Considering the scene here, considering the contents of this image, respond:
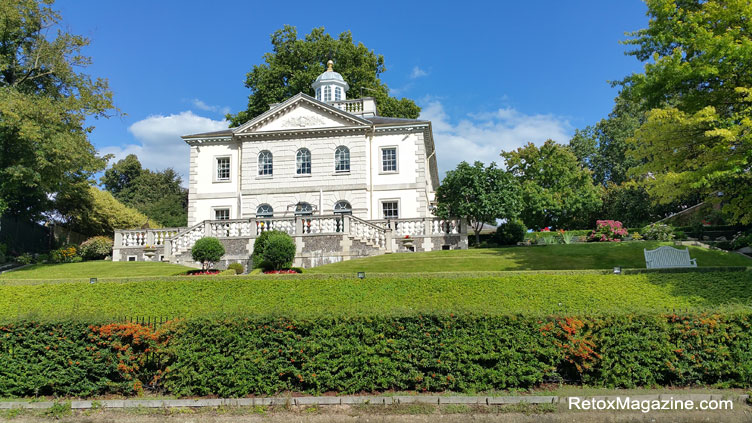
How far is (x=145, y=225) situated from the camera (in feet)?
114

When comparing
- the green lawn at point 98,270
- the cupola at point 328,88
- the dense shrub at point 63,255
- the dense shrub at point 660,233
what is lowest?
the green lawn at point 98,270

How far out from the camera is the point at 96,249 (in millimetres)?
27438

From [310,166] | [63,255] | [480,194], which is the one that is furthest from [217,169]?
[480,194]

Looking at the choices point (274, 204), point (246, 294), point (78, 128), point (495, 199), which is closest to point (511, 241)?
point (495, 199)

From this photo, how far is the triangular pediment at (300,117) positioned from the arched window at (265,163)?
1457mm

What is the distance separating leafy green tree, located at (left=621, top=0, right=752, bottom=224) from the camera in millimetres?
13641

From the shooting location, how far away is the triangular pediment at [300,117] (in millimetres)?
30250

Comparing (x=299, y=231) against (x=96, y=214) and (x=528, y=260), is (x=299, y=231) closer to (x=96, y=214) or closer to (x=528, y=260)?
(x=528, y=260)

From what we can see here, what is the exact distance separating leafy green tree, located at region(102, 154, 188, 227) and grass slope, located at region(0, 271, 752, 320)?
34.9 m

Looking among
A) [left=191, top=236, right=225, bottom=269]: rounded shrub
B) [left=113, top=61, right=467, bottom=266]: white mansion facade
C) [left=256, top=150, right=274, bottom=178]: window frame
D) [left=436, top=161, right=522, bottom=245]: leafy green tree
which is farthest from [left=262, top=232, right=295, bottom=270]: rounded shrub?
[left=256, top=150, right=274, bottom=178]: window frame

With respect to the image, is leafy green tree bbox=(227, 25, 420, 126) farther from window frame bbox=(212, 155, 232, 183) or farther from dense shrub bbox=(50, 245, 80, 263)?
dense shrub bbox=(50, 245, 80, 263)

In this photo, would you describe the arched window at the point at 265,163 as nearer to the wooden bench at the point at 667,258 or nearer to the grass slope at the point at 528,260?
the grass slope at the point at 528,260

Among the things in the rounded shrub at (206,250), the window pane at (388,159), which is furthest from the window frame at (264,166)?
the rounded shrub at (206,250)

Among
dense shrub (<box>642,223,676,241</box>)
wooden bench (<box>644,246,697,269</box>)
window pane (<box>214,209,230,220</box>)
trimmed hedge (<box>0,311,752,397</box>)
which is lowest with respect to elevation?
trimmed hedge (<box>0,311,752,397</box>)
